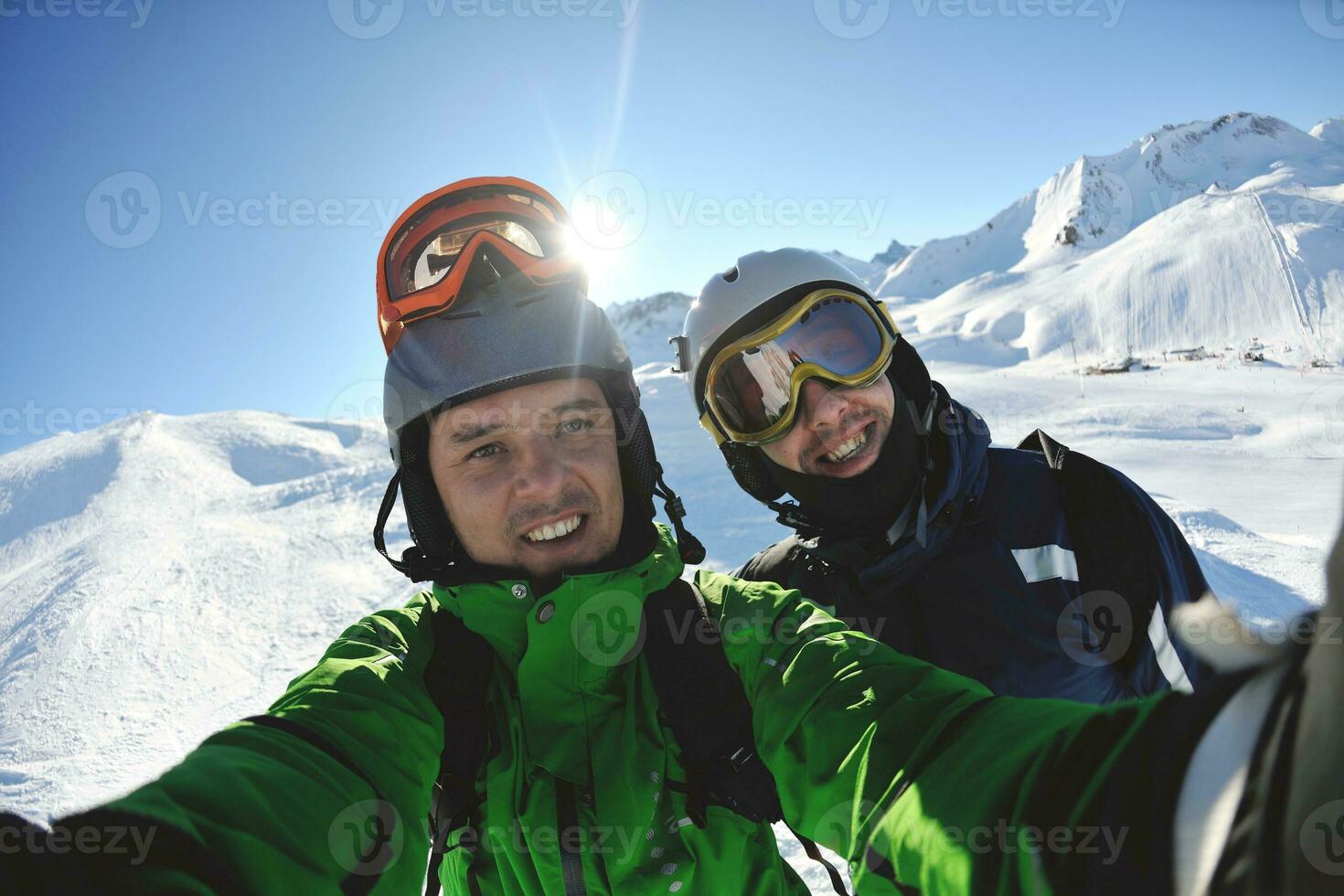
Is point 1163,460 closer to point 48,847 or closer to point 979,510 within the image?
point 979,510

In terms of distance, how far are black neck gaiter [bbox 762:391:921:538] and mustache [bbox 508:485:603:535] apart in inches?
48.5

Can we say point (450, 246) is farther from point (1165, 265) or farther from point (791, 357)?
point (1165, 265)

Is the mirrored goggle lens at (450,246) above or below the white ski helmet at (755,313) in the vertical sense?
above

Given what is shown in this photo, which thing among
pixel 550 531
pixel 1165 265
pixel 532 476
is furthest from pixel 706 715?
pixel 1165 265

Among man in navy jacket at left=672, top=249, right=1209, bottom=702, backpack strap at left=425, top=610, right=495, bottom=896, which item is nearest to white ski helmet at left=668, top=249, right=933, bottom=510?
man in navy jacket at left=672, top=249, right=1209, bottom=702

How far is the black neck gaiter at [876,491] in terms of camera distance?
8.87 ft

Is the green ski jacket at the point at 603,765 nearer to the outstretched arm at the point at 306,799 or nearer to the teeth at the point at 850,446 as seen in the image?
the outstretched arm at the point at 306,799

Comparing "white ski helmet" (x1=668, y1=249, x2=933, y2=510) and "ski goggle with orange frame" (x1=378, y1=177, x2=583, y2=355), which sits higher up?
"ski goggle with orange frame" (x1=378, y1=177, x2=583, y2=355)

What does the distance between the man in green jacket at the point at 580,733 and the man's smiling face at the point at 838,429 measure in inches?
33.0

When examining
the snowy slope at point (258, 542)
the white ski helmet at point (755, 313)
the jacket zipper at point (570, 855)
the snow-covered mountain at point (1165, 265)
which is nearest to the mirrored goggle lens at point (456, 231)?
the white ski helmet at point (755, 313)

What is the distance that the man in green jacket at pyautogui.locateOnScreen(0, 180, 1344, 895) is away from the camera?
0.68 metres

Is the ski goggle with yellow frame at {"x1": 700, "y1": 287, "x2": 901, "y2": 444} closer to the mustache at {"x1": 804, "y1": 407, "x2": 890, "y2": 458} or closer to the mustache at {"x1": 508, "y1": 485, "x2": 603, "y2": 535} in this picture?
the mustache at {"x1": 804, "y1": 407, "x2": 890, "y2": 458}

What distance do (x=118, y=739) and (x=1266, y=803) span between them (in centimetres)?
655

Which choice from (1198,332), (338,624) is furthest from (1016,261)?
(338,624)
